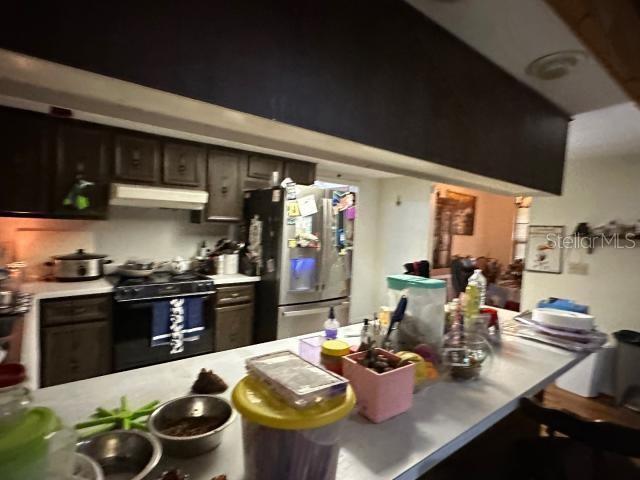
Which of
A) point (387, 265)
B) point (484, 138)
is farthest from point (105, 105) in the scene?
point (387, 265)

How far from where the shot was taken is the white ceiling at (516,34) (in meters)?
0.84

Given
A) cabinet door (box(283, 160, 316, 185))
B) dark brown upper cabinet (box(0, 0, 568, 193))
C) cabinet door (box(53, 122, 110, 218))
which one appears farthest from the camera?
cabinet door (box(283, 160, 316, 185))

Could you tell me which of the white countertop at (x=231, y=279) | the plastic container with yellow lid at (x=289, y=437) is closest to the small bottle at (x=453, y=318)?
the plastic container with yellow lid at (x=289, y=437)

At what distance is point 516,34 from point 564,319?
1375 mm

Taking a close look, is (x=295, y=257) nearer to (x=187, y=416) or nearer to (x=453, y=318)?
(x=453, y=318)

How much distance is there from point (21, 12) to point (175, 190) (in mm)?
2561

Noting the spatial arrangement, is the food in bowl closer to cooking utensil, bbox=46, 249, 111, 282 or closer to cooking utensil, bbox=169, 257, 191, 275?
cooking utensil, bbox=46, 249, 111, 282

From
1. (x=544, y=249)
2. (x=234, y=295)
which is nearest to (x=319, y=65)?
(x=234, y=295)

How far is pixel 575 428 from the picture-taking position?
1014 mm

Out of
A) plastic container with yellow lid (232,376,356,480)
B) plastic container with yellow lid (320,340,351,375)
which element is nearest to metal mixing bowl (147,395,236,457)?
plastic container with yellow lid (232,376,356,480)

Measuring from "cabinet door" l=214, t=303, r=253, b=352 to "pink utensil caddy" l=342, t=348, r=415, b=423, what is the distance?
2.19 m

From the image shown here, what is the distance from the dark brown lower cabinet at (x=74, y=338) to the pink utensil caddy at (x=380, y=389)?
2156 mm

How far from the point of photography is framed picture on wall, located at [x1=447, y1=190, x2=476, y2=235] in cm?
473

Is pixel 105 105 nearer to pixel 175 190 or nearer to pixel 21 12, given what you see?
pixel 21 12
